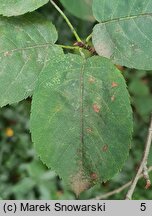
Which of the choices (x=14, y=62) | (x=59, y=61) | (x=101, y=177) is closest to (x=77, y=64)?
(x=59, y=61)

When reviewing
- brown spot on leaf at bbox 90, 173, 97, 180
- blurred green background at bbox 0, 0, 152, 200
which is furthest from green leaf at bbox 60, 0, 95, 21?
blurred green background at bbox 0, 0, 152, 200

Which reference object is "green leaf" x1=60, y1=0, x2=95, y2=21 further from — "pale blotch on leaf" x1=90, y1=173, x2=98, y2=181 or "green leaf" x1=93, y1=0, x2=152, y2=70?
"pale blotch on leaf" x1=90, y1=173, x2=98, y2=181

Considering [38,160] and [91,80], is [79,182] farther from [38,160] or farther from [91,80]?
[38,160]

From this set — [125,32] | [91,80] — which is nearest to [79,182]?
[91,80]

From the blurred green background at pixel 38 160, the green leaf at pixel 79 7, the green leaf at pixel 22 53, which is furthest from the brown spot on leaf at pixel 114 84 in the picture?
the blurred green background at pixel 38 160

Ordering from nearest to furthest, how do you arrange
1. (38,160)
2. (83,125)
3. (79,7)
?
1. (83,125)
2. (79,7)
3. (38,160)

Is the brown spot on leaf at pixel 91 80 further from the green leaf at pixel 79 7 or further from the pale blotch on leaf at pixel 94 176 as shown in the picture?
the green leaf at pixel 79 7
